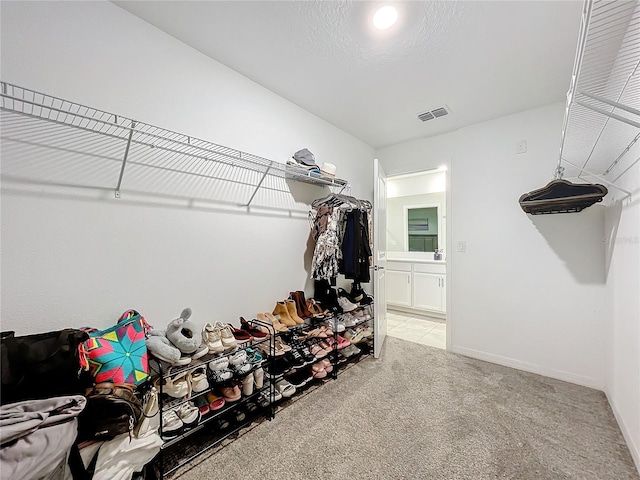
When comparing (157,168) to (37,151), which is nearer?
(37,151)

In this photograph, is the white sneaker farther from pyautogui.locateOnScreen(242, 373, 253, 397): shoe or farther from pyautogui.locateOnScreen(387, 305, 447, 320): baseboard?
pyautogui.locateOnScreen(387, 305, 447, 320): baseboard

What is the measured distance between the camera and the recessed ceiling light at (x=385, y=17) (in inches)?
56.6

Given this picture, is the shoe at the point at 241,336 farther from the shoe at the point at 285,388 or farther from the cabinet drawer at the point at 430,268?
the cabinet drawer at the point at 430,268

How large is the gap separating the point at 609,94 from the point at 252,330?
263 cm

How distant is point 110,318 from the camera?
1398 mm

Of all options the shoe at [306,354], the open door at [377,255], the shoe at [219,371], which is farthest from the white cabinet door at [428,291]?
the shoe at [219,371]

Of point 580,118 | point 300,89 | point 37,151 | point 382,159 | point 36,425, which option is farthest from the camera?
point 382,159

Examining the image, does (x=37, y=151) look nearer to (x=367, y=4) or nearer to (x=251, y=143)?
(x=251, y=143)

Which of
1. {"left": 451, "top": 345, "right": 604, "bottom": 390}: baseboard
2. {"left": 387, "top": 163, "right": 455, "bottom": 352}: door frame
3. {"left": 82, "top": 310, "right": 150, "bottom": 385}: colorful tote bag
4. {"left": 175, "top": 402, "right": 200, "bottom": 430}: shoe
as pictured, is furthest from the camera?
{"left": 387, "top": 163, "right": 455, "bottom": 352}: door frame

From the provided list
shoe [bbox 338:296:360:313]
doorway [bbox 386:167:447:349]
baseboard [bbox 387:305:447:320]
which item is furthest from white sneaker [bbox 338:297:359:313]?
baseboard [bbox 387:305:447:320]

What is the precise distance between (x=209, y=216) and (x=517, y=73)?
248 centimetres

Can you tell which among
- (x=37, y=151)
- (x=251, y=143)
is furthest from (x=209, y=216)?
(x=37, y=151)

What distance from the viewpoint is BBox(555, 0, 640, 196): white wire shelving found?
1.27 meters

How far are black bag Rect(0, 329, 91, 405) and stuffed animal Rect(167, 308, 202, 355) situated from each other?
368 millimetres
